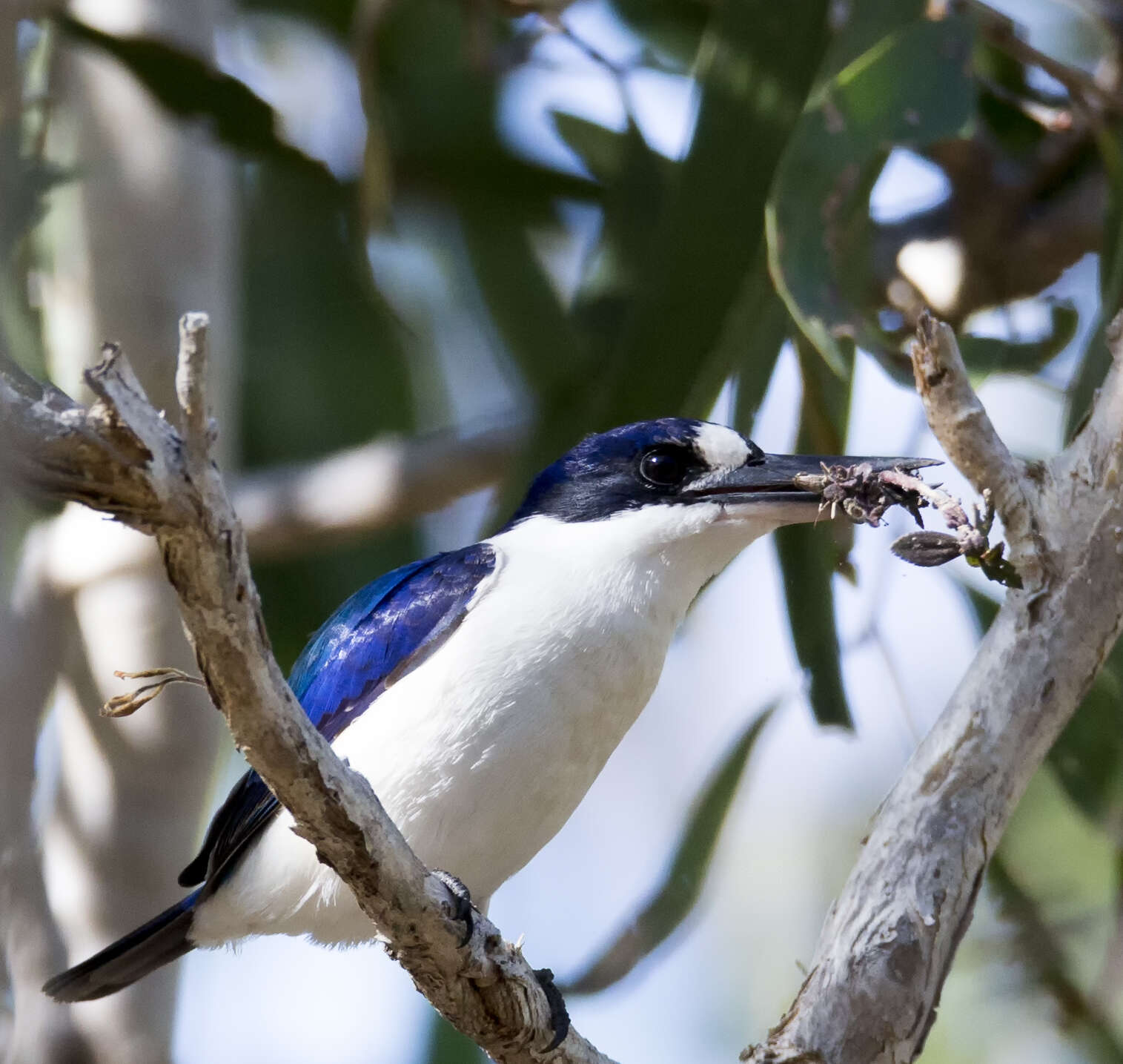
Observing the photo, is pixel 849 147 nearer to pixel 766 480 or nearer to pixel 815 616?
pixel 766 480

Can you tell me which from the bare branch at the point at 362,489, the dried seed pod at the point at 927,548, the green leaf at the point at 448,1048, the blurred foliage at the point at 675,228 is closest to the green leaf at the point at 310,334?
the blurred foliage at the point at 675,228

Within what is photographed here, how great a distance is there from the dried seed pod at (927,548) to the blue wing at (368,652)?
0.75m

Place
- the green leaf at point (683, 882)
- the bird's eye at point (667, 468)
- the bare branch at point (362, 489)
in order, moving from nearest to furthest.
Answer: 1. the bird's eye at point (667, 468)
2. the green leaf at point (683, 882)
3. the bare branch at point (362, 489)

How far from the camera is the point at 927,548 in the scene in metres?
1.77

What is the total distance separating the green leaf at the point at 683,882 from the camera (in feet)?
9.67

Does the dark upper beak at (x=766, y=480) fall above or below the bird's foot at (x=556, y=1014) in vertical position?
above

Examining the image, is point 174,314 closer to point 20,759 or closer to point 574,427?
point 574,427

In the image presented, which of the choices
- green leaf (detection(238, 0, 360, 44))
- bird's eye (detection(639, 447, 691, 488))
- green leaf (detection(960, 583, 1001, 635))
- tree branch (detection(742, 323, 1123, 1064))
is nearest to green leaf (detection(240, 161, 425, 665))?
green leaf (detection(238, 0, 360, 44))

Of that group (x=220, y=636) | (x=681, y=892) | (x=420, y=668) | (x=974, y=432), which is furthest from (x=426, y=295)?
(x=220, y=636)

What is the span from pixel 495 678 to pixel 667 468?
51cm

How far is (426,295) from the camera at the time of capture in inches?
194

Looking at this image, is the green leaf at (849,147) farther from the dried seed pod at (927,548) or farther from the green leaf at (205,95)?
the green leaf at (205,95)

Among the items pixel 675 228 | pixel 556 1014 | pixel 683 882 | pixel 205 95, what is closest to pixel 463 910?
pixel 556 1014

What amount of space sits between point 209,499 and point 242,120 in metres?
2.24
